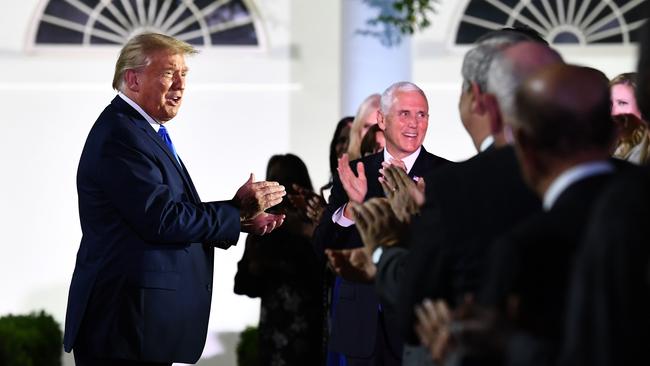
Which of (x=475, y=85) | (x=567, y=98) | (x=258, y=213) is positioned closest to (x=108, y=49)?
(x=258, y=213)

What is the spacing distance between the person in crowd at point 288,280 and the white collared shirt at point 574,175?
494 cm

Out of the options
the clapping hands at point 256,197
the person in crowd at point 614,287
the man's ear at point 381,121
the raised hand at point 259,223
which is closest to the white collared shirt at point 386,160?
the man's ear at point 381,121

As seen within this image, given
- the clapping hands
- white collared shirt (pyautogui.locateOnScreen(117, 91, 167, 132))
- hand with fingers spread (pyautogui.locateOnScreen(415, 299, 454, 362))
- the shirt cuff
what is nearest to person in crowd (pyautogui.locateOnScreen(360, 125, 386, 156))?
the shirt cuff

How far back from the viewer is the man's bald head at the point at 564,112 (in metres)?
2.61

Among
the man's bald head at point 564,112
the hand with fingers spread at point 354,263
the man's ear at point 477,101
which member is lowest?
the hand with fingers spread at point 354,263

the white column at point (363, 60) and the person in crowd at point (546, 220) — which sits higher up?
the white column at point (363, 60)

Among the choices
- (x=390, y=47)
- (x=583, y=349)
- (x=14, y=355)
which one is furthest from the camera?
(x=390, y=47)

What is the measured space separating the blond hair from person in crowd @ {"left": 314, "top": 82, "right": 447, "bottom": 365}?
90 centimetres

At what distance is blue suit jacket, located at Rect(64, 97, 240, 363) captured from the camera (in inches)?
196

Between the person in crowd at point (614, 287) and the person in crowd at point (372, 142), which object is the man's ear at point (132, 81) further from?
the person in crowd at point (614, 287)

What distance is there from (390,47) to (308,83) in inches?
38.3

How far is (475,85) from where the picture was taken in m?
3.41

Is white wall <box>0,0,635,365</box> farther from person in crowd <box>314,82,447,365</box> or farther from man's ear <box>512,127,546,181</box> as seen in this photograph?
man's ear <box>512,127,546,181</box>

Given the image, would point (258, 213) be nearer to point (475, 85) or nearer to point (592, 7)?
point (475, 85)
